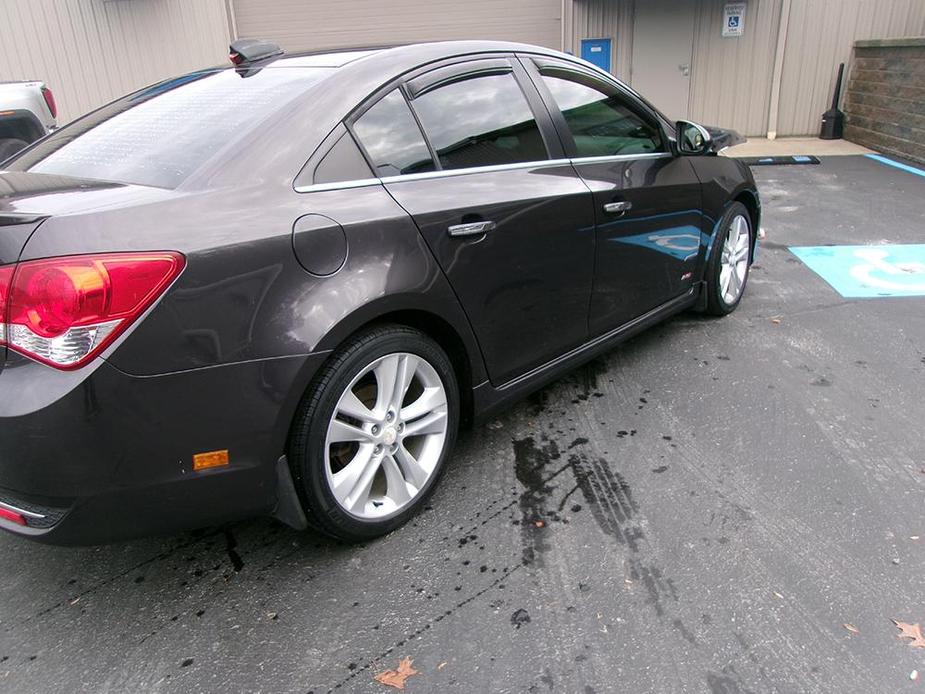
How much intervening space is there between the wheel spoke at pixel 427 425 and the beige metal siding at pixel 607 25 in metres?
10.8

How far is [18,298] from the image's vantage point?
1908 mm

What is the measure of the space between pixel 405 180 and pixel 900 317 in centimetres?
376

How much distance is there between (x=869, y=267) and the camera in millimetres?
5906

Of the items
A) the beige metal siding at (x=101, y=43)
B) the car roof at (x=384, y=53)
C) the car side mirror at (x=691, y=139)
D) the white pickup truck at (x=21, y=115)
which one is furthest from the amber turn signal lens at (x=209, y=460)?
the beige metal siding at (x=101, y=43)

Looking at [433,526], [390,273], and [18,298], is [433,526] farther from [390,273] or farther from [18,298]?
[18,298]

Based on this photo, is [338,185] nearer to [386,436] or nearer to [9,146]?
[386,436]

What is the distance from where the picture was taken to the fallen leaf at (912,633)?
2170 millimetres

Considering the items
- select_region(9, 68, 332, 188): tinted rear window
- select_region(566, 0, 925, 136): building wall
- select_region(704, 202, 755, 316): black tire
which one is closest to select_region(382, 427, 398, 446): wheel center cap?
select_region(9, 68, 332, 188): tinted rear window

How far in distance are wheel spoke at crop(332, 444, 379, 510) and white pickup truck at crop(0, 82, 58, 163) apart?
578cm

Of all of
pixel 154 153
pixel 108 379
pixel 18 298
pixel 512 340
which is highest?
pixel 154 153

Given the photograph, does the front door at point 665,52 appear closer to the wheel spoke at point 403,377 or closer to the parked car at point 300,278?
the parked car at point 300,278

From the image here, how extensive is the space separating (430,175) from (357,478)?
1129 millimetres

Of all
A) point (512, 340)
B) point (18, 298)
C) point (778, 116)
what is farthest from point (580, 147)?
point (778, 116)

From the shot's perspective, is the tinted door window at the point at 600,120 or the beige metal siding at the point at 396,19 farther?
the beige metal siding at the point at 396,19
